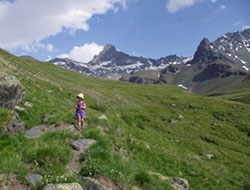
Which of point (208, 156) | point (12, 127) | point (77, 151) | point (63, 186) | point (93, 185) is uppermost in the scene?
point (12, 127)

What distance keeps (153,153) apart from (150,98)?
51.7 meters

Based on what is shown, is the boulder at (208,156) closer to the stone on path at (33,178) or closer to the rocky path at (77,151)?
the rocky path at (77,151)

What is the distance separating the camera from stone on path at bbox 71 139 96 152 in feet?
40.8

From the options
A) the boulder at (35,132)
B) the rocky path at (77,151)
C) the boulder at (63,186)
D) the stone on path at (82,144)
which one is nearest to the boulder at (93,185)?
the boulder at (63,186)

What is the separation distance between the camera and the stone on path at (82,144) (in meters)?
12.4

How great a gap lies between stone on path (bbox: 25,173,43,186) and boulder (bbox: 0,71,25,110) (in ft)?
31.3

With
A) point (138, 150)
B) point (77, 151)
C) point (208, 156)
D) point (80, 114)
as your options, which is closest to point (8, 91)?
point (80, 114)

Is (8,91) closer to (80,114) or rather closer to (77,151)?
(80,114)

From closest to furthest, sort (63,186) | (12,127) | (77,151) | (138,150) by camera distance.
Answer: (63,186), (77,151), (12,127), (138,150)

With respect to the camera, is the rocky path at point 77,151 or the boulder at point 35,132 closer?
the rocky path at point 77,151

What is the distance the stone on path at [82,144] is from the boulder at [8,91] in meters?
6.77

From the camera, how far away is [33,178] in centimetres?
858

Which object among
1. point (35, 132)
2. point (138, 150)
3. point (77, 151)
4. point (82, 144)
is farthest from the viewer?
point (138, 150)

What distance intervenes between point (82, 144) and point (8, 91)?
25.0 ft
